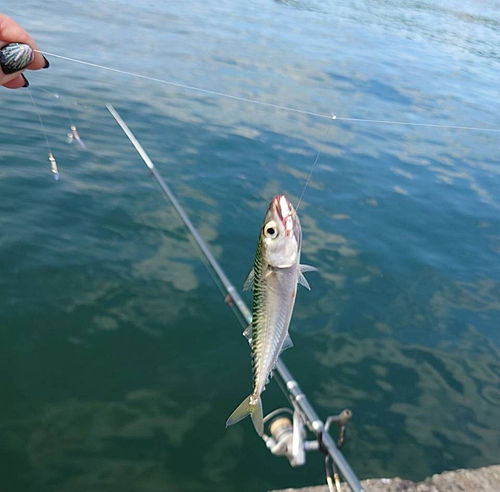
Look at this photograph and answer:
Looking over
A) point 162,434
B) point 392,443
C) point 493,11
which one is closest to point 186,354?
point 162,434

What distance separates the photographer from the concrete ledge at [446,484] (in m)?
4.70

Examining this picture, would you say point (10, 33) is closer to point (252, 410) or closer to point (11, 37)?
point (11, 37)

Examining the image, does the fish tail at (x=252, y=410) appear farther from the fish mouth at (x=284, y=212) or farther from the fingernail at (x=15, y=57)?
the fingernail at (x=15, y=57)

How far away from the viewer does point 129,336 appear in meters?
6.47

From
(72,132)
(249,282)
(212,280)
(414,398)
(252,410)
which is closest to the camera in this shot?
(249,282)

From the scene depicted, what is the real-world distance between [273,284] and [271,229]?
0.33 meters

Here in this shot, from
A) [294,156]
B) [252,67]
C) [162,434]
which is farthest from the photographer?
[252,67]

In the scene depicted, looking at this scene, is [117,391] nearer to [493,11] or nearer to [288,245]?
[288,245]

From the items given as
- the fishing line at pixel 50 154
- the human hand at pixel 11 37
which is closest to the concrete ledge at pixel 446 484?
the human hand at pixel 11 37

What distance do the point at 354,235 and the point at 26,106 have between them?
7.85 metres

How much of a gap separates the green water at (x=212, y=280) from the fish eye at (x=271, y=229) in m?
3.30

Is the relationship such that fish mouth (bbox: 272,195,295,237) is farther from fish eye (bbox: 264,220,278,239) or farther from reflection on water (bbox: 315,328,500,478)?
reflection on water (bbox: 315,328,500,478)

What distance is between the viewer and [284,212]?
269cm

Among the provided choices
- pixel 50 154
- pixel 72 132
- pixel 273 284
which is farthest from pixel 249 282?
pixel 72 132
